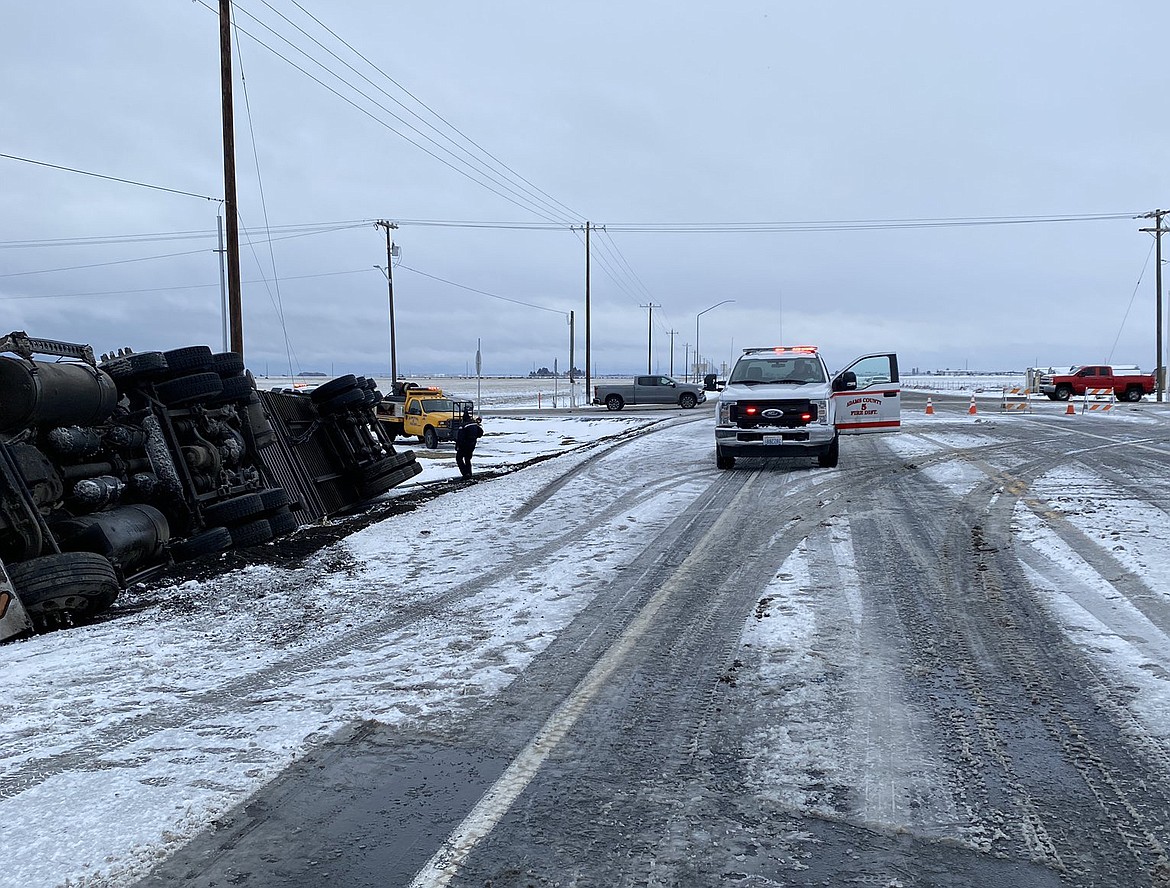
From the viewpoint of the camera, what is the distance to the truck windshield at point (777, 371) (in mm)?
16203

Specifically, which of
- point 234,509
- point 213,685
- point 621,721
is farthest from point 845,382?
point 213,685

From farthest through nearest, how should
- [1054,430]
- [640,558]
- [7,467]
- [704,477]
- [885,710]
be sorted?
[1054,430], [704,477], [640,558], [7,467], [885,710]

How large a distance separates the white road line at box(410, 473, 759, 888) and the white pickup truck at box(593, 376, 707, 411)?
4043cm

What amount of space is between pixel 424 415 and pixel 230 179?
34.2 feet

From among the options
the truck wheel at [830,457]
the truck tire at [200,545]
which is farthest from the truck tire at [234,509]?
the truck wheel at [830,457]

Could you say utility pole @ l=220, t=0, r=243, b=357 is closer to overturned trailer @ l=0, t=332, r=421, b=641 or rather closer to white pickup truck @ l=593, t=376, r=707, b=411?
overturned trailer @ l=0, t=332, r=421, b=641

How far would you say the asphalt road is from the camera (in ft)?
10.2

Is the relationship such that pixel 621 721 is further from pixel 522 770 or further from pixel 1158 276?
pixel 1158 276

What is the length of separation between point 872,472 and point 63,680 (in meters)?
12.4

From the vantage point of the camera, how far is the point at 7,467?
6.89m

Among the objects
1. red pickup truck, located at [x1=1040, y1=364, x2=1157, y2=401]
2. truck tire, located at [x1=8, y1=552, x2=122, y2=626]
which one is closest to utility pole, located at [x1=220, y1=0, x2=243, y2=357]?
truck tire, located at [x1=8, y1=552, x2=122, y2=626]

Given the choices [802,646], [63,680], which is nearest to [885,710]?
[802,646]

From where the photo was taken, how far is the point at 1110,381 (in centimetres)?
4803

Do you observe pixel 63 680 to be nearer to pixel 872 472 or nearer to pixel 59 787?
pixel 59 787
